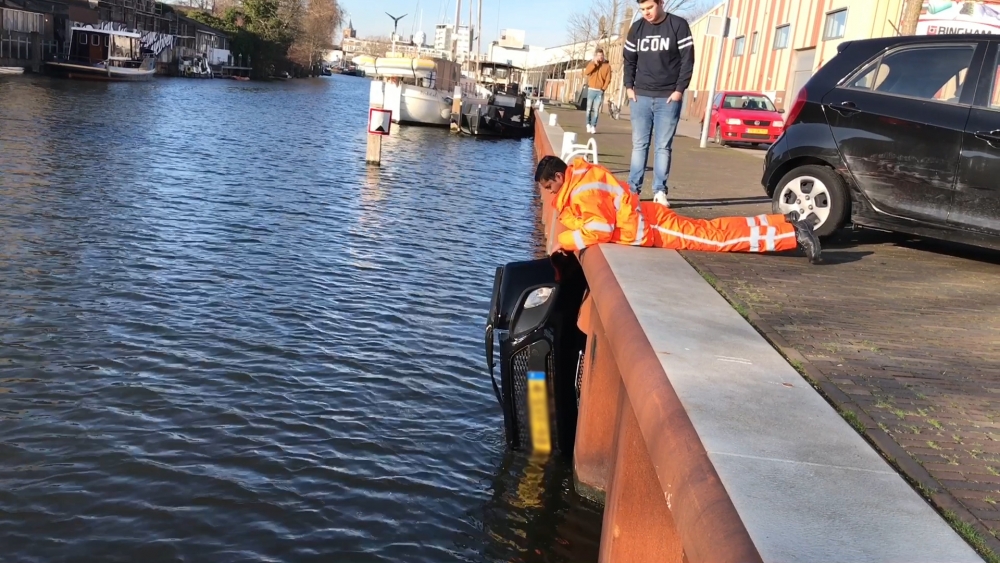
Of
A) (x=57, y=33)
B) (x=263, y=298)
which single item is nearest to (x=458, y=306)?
(x=263, y=298)

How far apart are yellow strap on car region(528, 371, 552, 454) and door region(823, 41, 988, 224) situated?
10.3 feet

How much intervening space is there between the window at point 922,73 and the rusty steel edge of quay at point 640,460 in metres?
2.92

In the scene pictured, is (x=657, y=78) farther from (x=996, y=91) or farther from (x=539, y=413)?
(x=539, y=413)

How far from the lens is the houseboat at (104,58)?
173 ft

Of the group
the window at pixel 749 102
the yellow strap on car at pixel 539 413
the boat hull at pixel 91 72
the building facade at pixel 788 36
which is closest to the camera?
the yellow strap on car at pixel 539 413

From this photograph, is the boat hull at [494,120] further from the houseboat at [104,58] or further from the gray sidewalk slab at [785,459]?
the gray sidewalk slab at [785,459]

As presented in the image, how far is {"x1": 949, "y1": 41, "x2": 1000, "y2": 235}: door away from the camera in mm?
6543

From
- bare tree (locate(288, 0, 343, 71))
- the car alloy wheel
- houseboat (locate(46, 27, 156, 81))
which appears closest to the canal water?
the car alloy wheel

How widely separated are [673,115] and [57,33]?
60.2 meters

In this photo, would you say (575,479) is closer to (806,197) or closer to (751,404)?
(751,404)

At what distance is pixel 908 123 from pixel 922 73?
0.50 metres

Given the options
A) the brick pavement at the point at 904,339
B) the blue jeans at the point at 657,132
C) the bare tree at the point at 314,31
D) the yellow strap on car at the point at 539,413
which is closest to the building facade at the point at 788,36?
the blue jeans at the point at 657,132

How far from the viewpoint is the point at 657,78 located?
8.74m

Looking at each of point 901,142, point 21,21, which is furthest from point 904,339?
point 21,21
